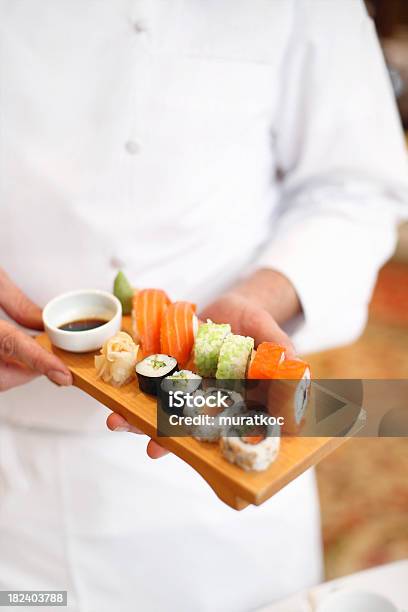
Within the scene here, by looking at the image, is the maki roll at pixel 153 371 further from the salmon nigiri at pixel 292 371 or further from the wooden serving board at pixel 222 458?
the salmon nigiri at pixel 292 371

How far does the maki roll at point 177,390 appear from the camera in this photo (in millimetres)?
860

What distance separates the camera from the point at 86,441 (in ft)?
3.90

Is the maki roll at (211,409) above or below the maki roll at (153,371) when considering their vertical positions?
above

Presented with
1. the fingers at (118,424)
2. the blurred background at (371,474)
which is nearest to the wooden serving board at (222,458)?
the fingers at (118,424)

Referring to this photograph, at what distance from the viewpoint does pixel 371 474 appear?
267 centimetres

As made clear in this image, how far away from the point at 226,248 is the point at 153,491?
500 mm

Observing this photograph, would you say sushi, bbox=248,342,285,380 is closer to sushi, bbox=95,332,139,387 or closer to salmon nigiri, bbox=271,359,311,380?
salmon nigiri, bbox=271,359,311,380

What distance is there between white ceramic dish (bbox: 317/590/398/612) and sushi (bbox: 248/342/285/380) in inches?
14.4

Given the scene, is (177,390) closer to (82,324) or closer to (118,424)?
(118,424)

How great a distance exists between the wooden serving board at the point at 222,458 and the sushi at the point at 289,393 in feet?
0.08

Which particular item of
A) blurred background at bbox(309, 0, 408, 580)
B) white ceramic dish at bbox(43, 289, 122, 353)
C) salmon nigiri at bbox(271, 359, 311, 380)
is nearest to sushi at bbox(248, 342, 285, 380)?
salmon nigiri at bbox(271, 359, 311, 380)

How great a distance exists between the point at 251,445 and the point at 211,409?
11 cm

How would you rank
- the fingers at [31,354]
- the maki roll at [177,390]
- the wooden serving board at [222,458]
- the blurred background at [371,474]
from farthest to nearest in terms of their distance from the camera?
the blurred background at [371,474] < the fingers at [31,354] < the maki roll at [177,390] < the wooden serving board at [222,458]

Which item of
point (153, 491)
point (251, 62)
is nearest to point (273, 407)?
point (153, 491)
